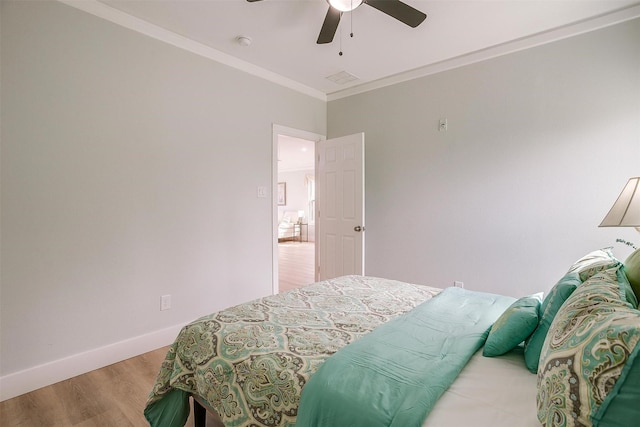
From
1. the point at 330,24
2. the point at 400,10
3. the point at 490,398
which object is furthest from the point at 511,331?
the point at 330,24

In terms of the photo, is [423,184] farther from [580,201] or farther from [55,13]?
[55,13]

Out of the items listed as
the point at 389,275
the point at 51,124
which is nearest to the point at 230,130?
the point at 51,124

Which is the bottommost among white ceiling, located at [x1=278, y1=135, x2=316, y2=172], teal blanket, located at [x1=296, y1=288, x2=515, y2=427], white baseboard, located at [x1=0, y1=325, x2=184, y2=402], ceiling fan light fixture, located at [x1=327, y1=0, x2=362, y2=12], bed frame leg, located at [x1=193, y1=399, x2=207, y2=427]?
white baseboard, located at [x1=0, y1=325, x2=184, y2=402]

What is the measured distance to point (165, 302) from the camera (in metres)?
A: 2.66

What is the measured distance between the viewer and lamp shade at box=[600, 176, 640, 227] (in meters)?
1.47

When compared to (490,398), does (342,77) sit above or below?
above

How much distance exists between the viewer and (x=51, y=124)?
207cm

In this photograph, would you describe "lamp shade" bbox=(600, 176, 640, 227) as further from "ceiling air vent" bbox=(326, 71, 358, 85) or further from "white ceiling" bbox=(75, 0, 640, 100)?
"ceiling air vent" bbox=(326, 71, 358, 85)

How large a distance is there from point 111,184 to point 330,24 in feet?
6.45

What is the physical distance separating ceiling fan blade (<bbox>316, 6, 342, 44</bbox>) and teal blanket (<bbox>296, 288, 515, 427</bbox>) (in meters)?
1.84

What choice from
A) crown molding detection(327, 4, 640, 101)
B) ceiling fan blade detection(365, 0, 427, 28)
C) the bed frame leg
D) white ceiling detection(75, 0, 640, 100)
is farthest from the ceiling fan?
the bed frame leg

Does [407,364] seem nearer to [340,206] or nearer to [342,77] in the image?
[340,206]

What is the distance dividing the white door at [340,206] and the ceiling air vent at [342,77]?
2.17 feet

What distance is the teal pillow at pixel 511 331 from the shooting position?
117cm
